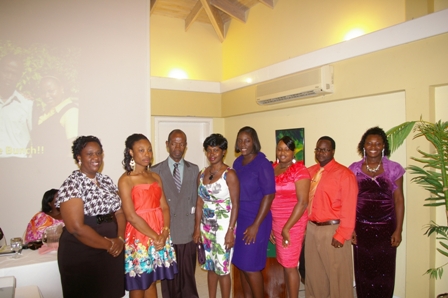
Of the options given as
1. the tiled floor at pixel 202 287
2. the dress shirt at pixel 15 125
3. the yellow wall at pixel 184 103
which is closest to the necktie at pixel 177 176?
the tiled floor at pixel 202 287

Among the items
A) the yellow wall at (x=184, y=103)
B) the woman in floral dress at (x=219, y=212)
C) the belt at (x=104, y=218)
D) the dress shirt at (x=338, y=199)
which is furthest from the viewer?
the yellow wall at (x=184, y=103)

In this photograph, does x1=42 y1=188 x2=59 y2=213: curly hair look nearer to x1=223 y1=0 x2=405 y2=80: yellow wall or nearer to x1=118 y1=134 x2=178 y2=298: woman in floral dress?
x1=118 y1=134 x2=178 y2=298: woman in floral dress

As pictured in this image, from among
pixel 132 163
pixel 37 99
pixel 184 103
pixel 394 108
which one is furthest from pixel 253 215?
pixel 184 103

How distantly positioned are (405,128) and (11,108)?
3.96m

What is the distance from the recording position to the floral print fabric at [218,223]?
2.55 m

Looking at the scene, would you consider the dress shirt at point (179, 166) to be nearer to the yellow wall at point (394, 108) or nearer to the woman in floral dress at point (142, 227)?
the woman in floral dress at point (142, 227)

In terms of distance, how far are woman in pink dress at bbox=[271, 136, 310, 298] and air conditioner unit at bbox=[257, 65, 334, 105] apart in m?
1.69

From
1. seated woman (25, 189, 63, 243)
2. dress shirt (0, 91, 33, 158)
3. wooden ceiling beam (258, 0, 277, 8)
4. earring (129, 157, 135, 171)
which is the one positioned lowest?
seated woman (25, 189, 63, 243)

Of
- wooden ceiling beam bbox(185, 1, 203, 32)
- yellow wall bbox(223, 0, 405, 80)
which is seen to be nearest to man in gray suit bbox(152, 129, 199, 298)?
yellow wall bbox(223, 0, 405, 80)

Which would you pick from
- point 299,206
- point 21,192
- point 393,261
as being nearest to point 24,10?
point 21,192

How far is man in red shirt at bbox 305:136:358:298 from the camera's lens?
106 inches

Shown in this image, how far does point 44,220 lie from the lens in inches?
111

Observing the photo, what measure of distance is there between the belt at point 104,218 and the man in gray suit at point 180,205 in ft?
2.18

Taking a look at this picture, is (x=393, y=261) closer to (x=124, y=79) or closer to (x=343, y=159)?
(x=343, y=159)
